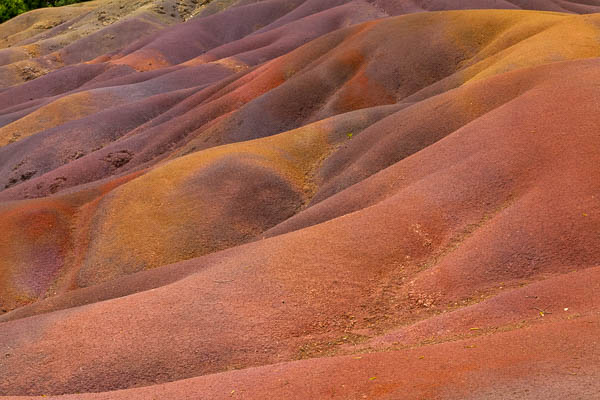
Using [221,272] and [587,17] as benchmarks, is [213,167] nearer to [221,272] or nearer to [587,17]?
[221,272]

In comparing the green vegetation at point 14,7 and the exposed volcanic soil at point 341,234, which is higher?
the green vegetation at point 14,7

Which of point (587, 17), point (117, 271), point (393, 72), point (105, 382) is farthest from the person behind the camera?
point (393, 72)

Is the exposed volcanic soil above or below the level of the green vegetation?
below

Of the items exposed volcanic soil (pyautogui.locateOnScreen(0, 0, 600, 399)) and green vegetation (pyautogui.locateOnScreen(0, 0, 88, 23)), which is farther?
green vegetation (pyautogui.locateOnScreen(0, 0, 88, 23))

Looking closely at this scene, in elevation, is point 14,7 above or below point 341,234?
above

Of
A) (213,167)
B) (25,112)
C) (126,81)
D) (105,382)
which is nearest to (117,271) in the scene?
(213,167)

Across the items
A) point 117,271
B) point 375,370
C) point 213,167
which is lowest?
point 117,271

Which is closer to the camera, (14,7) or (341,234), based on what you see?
(341,234)

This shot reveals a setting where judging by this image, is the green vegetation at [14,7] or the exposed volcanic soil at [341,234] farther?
the green vegetation at [14,7]
